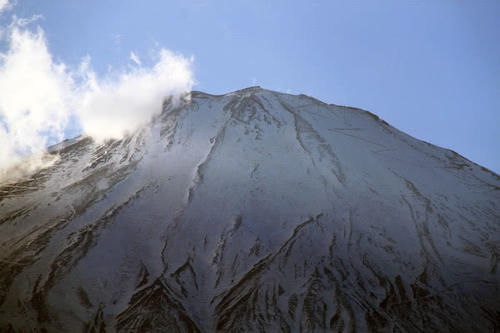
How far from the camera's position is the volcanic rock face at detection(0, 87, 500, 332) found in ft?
19.0

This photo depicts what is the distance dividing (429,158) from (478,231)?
6.15 metres

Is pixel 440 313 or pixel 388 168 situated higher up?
pixel 388 168

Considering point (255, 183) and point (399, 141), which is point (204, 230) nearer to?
point (255, 183)

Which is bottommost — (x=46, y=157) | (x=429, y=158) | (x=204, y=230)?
(x=204, y=230)

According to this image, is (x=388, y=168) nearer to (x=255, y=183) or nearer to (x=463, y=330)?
(x=255, y=183)

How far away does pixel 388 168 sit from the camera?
12766 millimetres

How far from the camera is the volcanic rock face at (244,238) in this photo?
579 centimetres

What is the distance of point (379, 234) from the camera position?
859 cm

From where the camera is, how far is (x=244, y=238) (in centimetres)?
783

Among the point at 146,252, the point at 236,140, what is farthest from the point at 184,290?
the point at 236,140

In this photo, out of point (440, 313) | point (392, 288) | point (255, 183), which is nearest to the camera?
point (440, 313)

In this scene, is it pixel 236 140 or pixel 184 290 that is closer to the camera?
pixel 184 290

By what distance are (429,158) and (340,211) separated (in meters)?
8.19

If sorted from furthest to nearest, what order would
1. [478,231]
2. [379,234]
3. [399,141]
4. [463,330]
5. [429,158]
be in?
[399,141]
[429,158]
[478,231]
[379,234]
[463,330]
